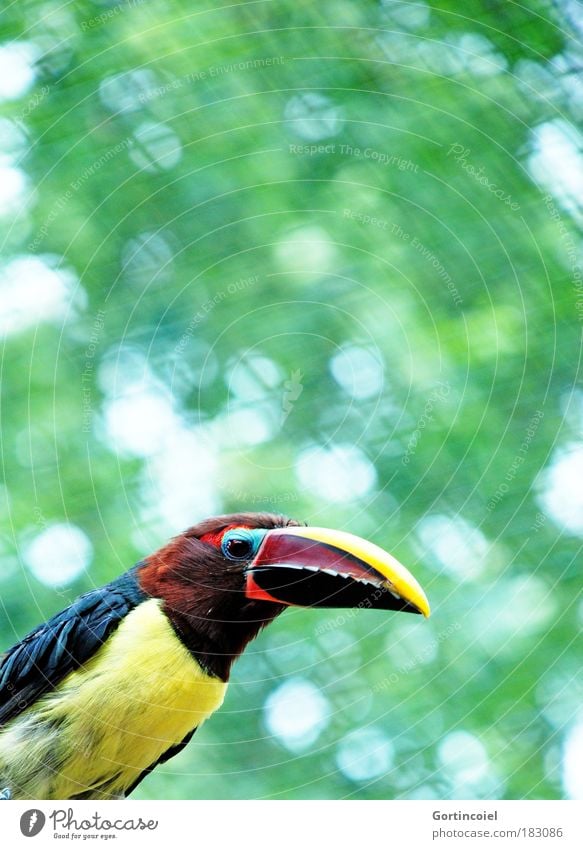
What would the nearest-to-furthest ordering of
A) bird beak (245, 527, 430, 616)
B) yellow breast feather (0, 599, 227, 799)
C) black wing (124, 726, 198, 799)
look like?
bird beak (245, 527, 430, 616) < yellow breast feather (0, 599, 227, 799) < black wing (124, 726, 198, 799)

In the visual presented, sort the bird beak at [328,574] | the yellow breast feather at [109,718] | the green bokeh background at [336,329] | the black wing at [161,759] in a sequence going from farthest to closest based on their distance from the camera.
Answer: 1. the green bokeh background at [336,329]
2. the black wing at [161,759]
3. the yellow breast feather at [109,718]
4. the bird beak at [328,574]

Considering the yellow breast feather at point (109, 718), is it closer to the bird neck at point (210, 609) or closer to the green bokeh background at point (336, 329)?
the bird neck at point (210, 609)

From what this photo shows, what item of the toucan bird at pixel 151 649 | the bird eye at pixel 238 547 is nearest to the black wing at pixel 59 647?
the toucan bird at pixel 151 649

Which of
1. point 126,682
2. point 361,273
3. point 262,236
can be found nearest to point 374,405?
point 361,273

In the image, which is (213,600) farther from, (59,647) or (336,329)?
(336,329)

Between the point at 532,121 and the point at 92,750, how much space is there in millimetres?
1527

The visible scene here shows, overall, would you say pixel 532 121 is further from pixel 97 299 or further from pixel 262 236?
pixel 97 299

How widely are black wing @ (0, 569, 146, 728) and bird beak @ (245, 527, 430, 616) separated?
0.65 feet

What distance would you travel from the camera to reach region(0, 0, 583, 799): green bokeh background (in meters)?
2.02

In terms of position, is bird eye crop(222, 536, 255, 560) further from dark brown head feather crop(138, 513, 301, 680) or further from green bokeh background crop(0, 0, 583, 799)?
green bokeh background crop(0, 0, 583, 799)

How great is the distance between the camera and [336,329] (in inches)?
83.7

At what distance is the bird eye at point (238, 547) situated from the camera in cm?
146

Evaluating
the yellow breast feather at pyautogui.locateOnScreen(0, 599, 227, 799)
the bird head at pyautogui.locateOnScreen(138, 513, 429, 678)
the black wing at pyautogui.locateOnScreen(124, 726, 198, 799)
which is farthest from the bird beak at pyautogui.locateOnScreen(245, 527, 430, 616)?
the black wing at pyautogui.locateOnScreen(124, 726, 198, 799)

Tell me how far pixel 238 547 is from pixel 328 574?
7.3 inches
